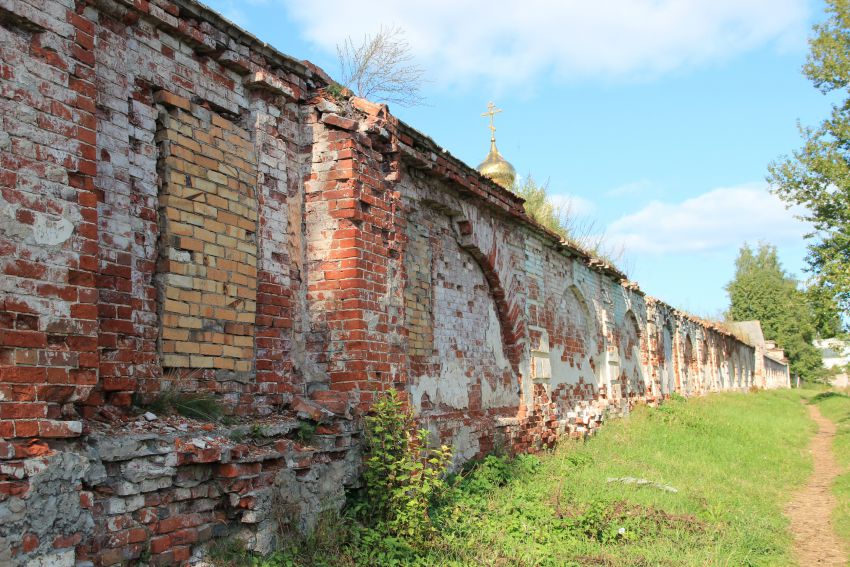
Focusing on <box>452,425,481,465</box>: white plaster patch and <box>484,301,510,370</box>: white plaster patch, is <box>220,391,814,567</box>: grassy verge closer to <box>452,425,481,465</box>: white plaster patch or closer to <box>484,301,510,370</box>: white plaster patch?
<box>452,425,481,465</box>: white plaster patch

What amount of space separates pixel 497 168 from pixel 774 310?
41.0 meters

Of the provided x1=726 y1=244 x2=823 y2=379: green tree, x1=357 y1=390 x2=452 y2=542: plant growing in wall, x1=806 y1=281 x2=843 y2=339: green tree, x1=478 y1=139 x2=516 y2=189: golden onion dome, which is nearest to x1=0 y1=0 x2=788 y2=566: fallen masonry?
x1=357 y1=390 x2=452 y2=542: plant growing in wall

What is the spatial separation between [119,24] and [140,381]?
2.15 metres

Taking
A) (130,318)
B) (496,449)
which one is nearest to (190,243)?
(130,318)

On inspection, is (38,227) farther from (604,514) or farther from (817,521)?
(817,521)

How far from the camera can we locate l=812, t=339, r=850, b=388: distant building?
20828 mm

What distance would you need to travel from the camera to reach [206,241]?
468 cm

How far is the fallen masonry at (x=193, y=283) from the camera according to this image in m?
3.24

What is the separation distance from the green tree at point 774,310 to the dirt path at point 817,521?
1658 inches

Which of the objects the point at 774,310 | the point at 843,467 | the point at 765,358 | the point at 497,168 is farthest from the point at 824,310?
the point at 774,310

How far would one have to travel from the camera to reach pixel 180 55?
15.3 ft

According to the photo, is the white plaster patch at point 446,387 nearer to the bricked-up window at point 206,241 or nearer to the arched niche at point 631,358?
the bricked-up window at point 206,241

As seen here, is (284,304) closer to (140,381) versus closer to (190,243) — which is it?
(190,243)

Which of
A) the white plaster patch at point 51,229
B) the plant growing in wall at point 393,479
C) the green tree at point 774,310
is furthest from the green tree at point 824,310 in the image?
the green tree at point 774,310
